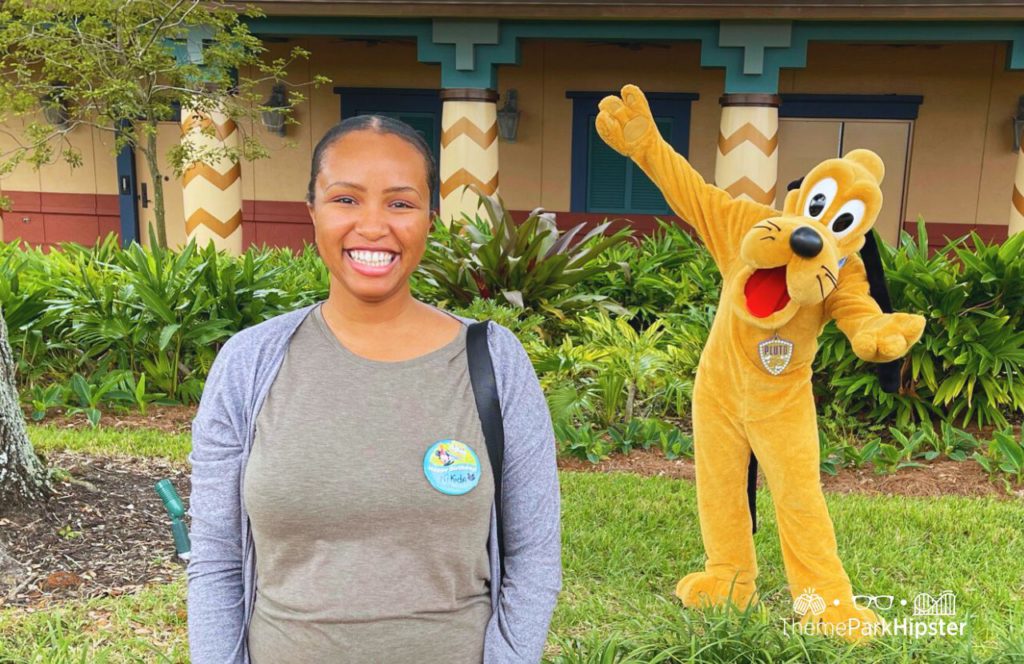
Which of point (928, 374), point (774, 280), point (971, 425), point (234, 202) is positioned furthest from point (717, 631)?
point (234, 202)

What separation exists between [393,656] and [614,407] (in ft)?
13.0

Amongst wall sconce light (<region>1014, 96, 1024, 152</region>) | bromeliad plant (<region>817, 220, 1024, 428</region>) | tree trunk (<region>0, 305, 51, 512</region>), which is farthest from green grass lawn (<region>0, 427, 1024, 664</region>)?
wall sconce light (<region>1014, 96, 1024, 152</region>)

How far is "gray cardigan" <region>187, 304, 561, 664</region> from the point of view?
5.06 feet

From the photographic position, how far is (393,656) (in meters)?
1.50

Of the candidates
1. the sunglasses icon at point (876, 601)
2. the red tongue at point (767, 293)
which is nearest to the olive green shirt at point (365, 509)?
the red tongue at point (767, 293)

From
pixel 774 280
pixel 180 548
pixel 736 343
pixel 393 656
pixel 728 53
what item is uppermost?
pixel 728 53

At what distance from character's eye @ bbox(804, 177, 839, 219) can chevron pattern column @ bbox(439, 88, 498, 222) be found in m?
6.76

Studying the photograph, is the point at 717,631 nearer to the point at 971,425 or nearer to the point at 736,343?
the point at 736,343

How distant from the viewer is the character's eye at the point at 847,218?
2693mm

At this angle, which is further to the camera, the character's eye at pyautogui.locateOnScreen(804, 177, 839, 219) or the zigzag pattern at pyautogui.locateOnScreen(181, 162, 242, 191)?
the zigzag pattern at pyautogui.locateOnScreen(181, 162, 242, 191)

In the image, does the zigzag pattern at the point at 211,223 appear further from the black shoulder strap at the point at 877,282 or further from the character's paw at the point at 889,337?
the character's paw at the point at 889,337

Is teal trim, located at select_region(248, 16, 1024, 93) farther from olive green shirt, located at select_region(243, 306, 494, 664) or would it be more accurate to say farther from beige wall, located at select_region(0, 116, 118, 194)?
olive green shirt, located at select_region(243, 306, 494, 664)

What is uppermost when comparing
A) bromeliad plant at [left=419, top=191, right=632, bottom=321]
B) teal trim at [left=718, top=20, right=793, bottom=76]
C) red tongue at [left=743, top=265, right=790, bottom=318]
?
teal trim at [left=718, top=20, right=793, bottom=76]

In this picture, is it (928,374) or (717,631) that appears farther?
(928,374)
